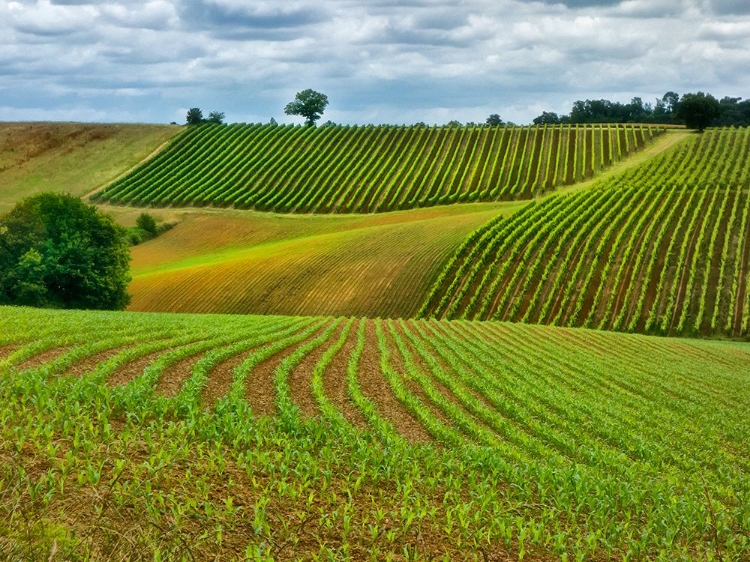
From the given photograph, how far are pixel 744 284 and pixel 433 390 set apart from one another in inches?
1566

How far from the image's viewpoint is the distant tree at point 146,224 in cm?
7900

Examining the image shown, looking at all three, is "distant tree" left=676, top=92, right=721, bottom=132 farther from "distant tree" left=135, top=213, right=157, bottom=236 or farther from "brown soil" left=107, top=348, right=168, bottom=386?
"brown soil" left=107, top=348, right=168, bottom=386

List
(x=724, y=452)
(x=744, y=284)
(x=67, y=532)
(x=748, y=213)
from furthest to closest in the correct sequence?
(x=748, y=213)
(x=744, y=284)
(x=724, y=452)
(x=67, y=532)

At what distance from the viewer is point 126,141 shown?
365 ft

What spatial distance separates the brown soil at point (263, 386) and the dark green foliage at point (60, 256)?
2570cm

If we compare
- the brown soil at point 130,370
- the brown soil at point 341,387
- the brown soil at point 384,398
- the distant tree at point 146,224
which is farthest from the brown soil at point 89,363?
the distant tree at point 146,224

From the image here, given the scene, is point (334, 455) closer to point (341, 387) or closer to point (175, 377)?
point (175, 377)

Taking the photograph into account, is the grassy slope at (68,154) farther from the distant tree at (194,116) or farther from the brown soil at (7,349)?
the brown soil at (7,349)

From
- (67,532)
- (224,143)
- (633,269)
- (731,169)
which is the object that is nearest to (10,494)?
(67,532)

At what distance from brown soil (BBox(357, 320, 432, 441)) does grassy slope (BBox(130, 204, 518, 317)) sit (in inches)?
1002

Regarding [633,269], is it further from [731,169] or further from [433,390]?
[433,390]

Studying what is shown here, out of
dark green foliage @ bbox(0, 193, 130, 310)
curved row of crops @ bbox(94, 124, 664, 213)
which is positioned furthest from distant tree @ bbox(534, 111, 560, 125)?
dark green foliage @ bbox(0, 193, 130, 310)

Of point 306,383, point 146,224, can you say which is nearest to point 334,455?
point 306,383

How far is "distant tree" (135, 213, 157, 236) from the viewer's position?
7900 cm
